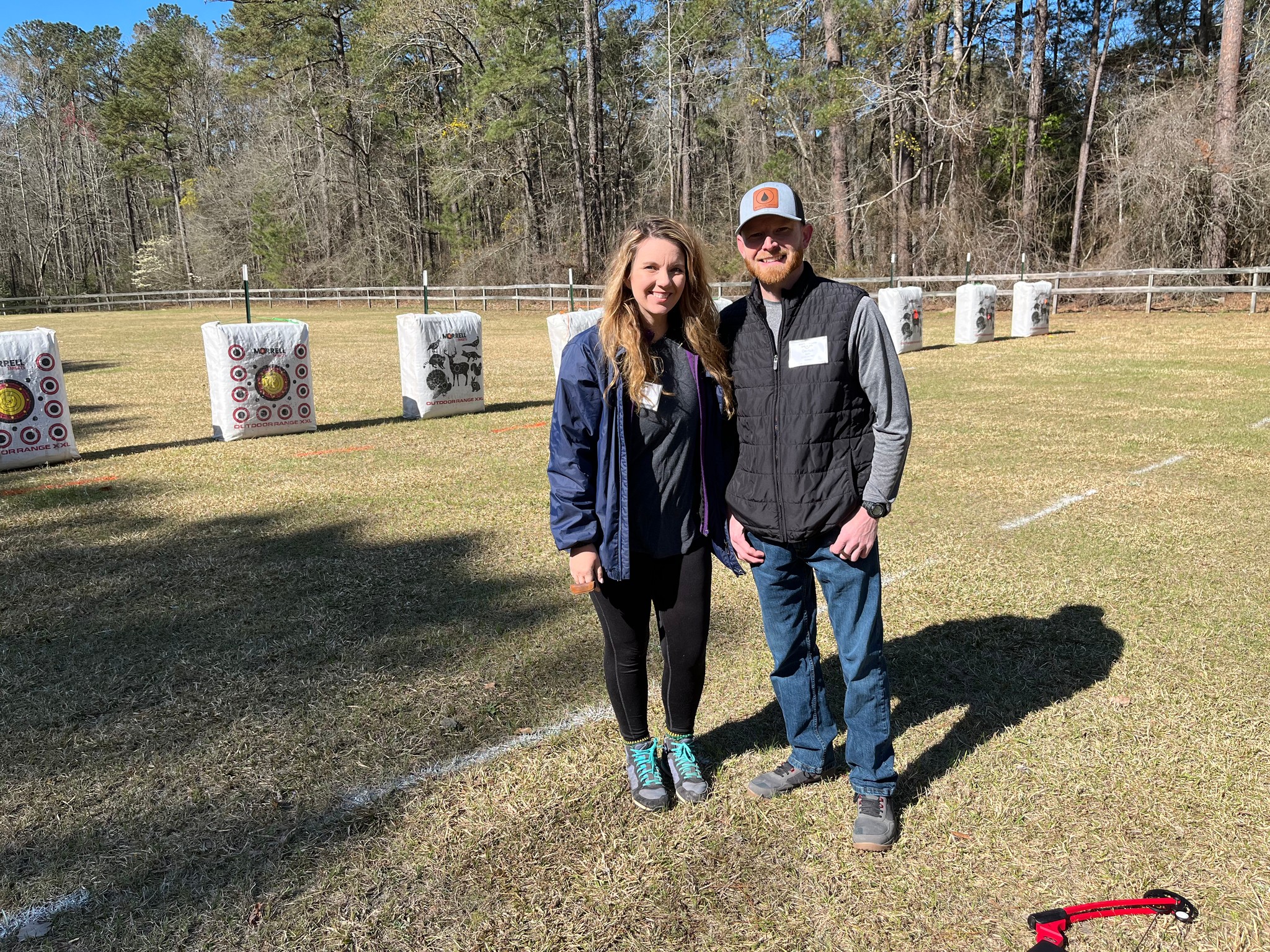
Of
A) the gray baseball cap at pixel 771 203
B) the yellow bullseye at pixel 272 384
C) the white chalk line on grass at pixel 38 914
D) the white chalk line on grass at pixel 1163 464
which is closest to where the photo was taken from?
the white chalk line on grass at pixel 38 914

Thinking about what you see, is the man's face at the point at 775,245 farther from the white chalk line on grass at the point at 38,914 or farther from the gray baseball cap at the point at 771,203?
the white chalk line on grass at the point at 38,914

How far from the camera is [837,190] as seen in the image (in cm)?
2756

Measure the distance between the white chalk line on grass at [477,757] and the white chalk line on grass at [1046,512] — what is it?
3.37m

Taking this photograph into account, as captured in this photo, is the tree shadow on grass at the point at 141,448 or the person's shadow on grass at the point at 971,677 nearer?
the person's shadow on grass at the point at 971,677

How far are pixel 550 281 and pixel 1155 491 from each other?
32.1 m

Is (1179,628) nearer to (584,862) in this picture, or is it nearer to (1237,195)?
(584,862)

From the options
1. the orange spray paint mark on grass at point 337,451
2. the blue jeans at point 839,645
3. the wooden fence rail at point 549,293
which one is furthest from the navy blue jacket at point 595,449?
the wooden fence rail at point 549,293

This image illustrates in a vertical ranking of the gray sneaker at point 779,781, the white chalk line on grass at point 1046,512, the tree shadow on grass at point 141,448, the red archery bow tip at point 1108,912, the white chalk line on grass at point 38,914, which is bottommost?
the red archery bow tip at point 1108,912

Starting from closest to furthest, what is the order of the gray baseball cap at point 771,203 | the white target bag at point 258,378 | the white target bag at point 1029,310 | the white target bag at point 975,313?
the gray baseball cap at point 771,203 < the white target bag at point 258,378 < the white target bag at point 975,313 < the white target bag at point 1029,310

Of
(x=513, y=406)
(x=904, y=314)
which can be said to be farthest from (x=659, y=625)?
(x=904, y=314)

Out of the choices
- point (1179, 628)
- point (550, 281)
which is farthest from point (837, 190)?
point (1179, 628)

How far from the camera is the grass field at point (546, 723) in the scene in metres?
2.42

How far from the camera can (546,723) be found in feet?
11.1

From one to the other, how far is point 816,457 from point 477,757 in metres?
1.60
